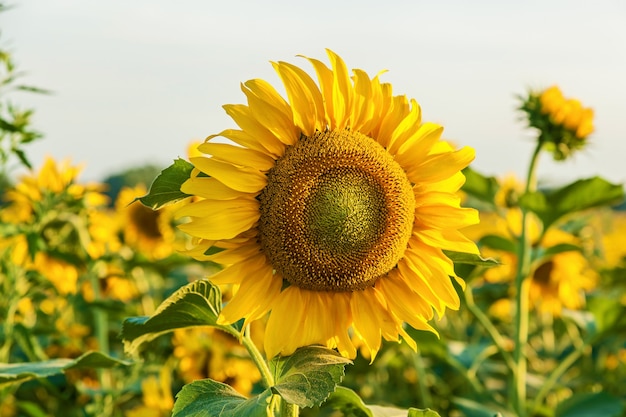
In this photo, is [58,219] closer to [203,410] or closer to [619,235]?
[203,410]

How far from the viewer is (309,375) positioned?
1217 mm

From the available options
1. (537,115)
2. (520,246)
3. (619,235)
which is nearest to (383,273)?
(520,246)

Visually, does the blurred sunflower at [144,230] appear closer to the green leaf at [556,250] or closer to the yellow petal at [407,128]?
the green leaf at [556,250]

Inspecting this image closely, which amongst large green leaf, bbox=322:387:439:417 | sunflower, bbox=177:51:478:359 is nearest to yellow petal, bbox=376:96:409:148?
sunflower, bbox=177:51:478:359

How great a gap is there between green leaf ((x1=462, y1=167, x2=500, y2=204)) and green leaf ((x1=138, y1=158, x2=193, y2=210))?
4.61 ft

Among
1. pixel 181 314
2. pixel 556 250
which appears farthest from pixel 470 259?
pixel 556 250

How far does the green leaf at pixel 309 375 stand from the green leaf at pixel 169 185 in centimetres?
33

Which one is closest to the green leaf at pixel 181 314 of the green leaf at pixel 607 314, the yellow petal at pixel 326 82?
the yellow petal at pixel 326 82

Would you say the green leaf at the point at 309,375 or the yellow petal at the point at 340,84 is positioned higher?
the yellow petal at the point at 340,84

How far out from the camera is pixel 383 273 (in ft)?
4.70

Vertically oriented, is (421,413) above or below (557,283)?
above

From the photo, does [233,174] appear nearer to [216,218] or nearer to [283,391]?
[216,218]

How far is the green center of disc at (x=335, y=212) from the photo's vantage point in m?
1.38

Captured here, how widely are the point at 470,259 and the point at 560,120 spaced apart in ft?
4.46
